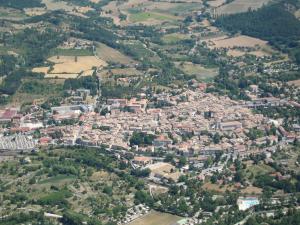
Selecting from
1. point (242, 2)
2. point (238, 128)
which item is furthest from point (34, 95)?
point (242, 2)

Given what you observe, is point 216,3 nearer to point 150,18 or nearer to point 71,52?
point 150,18

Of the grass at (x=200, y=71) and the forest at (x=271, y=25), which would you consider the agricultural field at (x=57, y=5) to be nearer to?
the forest at (x=271, y=25)

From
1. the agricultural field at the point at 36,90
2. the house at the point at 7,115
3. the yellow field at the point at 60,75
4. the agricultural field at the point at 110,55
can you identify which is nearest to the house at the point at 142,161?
the house at the point at 7,115

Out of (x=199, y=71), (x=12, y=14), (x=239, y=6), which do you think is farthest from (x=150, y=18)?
(x=199, y=71)

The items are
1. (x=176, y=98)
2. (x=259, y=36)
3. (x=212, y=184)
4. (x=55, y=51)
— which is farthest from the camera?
(x=259, y=36)

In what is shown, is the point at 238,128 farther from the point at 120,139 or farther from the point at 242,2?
the point at 242,2

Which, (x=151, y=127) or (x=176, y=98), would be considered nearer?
(x=151, y=127)
